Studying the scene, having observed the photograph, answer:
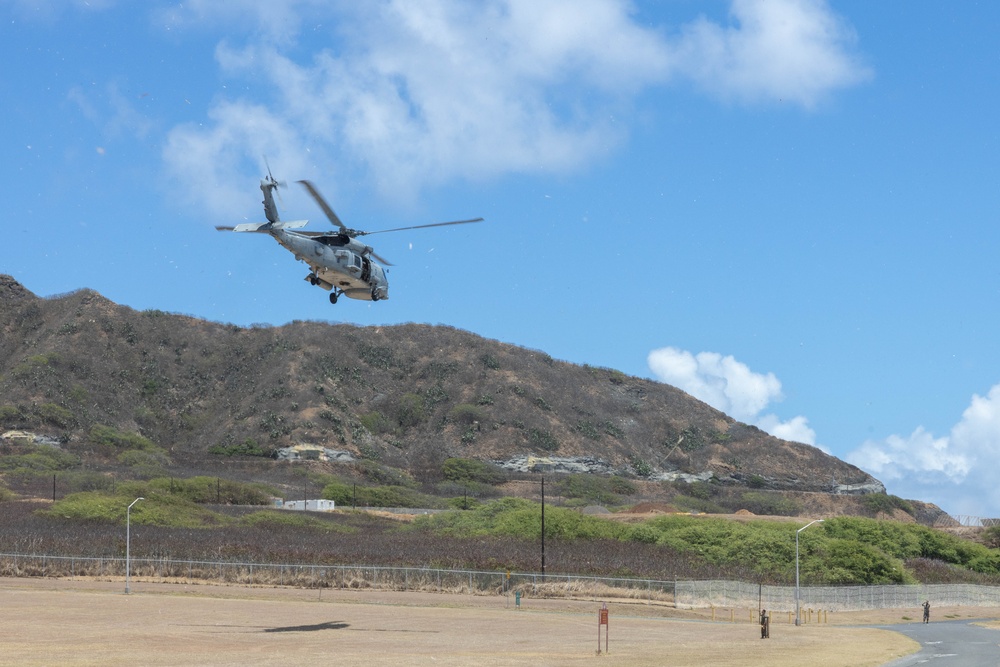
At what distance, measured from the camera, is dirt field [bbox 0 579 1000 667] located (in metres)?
41.4

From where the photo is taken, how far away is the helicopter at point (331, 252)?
40906 mm

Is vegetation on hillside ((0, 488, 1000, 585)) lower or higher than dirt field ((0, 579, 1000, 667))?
higher

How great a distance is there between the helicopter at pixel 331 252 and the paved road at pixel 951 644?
78.9 feet

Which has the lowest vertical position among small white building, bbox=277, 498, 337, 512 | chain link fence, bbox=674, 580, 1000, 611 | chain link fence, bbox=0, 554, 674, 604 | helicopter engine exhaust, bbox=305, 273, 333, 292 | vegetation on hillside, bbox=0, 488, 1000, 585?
chain link fence, bbox=674, 580, 1000, 611

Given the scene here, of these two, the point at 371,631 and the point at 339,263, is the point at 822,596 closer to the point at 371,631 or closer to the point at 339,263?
the point at 371,631

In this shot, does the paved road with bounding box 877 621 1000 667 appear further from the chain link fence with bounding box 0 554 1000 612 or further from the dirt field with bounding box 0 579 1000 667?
the chain link fence with bounding box 0 554 1000 612

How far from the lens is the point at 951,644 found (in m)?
53.7

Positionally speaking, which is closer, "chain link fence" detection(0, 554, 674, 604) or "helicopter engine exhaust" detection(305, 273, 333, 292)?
"helicopter engine exhaust" detection(305, 273, 333, 292)

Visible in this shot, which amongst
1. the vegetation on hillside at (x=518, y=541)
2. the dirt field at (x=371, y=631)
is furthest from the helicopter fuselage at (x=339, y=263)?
the vegetation on hillside at (x=518, y=541)

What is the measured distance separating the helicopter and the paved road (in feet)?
78.9

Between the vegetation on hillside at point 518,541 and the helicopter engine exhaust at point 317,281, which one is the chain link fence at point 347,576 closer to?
the vegetation on hillside at point 518,541

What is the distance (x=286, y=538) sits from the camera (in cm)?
9519

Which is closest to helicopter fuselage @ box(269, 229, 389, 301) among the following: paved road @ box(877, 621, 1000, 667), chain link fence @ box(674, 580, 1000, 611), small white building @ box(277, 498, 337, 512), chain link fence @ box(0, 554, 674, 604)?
paved road @ box(877, 621, 1000, 667)

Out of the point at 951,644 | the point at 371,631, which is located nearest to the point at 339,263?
the point at 371,631
